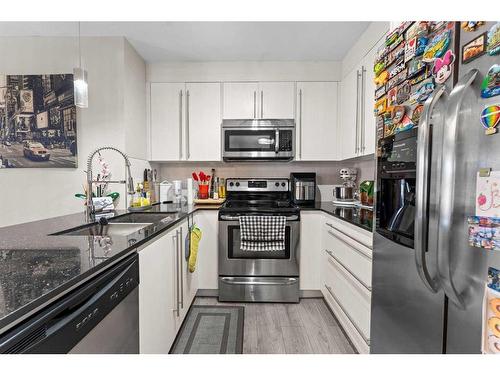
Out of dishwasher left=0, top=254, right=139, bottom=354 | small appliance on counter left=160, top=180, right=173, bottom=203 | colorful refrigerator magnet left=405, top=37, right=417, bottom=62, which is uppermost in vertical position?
colorful refrigerator magnet left=405, top=37, right=417, bottom=62

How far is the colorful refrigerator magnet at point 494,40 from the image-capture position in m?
0.65

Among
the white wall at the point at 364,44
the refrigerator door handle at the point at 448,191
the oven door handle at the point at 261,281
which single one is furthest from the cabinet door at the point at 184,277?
the white wall at the point at 364,44

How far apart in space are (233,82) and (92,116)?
4.53 feet

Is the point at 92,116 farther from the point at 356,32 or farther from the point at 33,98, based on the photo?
the point at 356,32

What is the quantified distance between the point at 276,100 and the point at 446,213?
2.26 metres

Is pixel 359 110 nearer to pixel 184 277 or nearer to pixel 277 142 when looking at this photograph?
pixel 277 142

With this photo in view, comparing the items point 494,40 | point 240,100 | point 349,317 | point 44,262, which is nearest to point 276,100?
point 240,100

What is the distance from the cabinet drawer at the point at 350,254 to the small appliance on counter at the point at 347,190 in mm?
524

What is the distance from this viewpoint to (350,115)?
2488mm

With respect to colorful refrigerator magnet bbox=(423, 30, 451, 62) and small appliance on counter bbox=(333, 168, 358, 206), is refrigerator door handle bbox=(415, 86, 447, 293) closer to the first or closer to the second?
colorful refrigerator magnet bbox=(423, 30, 451, 62)

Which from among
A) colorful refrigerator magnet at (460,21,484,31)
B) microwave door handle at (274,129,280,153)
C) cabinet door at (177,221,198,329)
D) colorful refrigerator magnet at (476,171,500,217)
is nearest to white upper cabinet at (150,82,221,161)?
microwave door handle at (274,129,280,153)

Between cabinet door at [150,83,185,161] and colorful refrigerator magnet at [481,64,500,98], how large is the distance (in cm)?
252

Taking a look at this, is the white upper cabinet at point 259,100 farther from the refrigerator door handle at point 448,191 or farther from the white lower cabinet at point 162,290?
the refrigerator door handle at point 448,191

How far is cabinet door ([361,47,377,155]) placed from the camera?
79.4 inches
